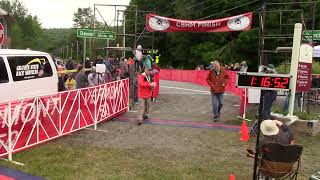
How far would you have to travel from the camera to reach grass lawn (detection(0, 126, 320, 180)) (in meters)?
8.36

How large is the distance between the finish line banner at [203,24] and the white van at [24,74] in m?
8.25

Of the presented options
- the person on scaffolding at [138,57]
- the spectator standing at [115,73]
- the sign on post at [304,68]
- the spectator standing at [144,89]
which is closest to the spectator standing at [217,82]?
the spectator standing at [144,89]

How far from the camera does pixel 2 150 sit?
9062mm

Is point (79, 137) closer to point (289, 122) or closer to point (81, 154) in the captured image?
point (81, 154)

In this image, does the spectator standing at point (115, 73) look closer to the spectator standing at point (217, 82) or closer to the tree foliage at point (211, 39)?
the spectator standing at point (217, 82)

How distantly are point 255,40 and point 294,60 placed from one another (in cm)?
4083

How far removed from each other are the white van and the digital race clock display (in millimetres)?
6388

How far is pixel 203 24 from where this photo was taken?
65.2 ft

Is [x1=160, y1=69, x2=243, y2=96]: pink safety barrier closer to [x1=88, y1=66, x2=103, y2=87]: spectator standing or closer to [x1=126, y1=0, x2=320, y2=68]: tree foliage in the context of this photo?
[x1=126, y1=0, x2=320, y2=68]: tree foliage

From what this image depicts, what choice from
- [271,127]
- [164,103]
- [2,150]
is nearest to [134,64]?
[164,103]

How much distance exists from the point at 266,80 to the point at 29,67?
24.0ft

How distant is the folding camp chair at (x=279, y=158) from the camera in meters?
6.81

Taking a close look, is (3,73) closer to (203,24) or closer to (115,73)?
(115,73)

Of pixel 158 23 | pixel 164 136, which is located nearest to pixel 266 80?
pixel 164 136
